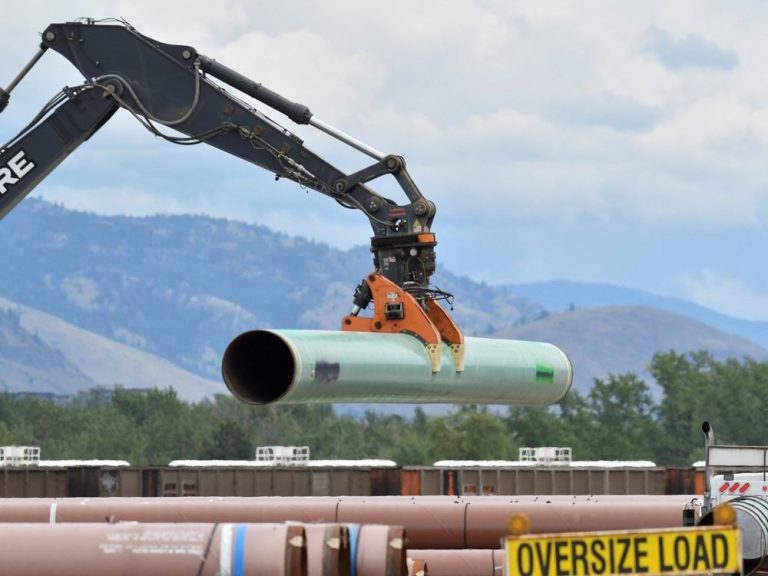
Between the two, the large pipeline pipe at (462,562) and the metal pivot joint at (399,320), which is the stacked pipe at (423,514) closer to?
the large pipeline pipe at (462,562)

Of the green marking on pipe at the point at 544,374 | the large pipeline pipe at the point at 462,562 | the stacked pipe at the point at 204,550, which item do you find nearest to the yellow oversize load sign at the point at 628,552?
the stacked pipe at the point at 204,550

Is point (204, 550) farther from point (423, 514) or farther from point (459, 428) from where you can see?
point (459, 428)

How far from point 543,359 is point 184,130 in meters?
6.57

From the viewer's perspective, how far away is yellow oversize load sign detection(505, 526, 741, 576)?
14.7 metres

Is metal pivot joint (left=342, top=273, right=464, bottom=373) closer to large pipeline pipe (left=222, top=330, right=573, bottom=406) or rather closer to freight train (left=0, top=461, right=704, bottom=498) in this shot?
large pipeline pipe (left=222, top=330, right=573, bottom=406)

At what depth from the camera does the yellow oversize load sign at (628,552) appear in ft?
48.2

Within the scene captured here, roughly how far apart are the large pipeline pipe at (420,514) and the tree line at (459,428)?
107m

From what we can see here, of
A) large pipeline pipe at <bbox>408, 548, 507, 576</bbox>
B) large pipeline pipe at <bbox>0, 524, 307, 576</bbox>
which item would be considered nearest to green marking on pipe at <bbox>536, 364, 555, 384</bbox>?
large pipeline pipe at <bbox>408, 548, 507, 576</bbox>

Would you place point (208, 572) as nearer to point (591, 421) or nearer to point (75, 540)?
point (75, 540)

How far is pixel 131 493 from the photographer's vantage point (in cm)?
5481

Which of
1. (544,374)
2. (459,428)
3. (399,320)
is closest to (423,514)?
(544,374)

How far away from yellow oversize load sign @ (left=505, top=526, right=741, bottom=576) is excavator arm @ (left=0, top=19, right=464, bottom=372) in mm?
9857

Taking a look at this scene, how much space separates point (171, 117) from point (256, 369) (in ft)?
19.9

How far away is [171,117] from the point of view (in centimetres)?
2670
